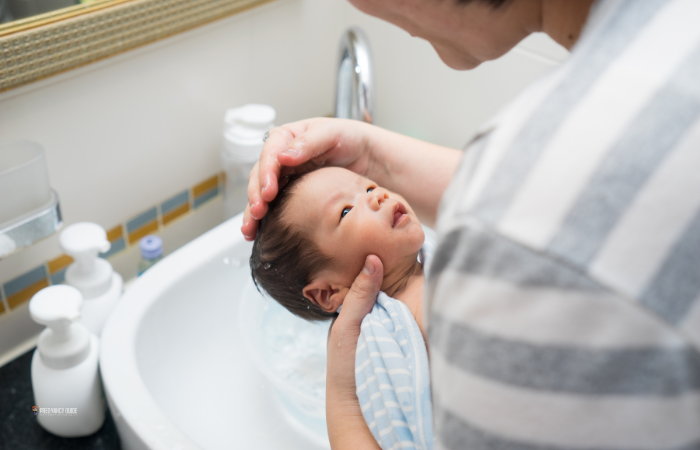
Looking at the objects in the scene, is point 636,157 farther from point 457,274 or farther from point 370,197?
point 370,197

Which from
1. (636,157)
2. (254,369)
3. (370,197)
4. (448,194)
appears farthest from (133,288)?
(636,157)

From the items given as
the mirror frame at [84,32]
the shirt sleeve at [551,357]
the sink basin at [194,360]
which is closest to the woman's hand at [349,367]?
the sink basin at [194,360]

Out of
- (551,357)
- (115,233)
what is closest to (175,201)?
(115,233)

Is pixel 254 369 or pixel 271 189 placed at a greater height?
pixel 271 189

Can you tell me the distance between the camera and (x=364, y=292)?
0.79 m

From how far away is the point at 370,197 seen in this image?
33.3 inches

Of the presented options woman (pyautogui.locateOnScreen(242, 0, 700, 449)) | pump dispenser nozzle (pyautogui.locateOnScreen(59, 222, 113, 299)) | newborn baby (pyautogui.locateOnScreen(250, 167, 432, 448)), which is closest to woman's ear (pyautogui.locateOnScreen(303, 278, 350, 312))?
newborn baby (pyautogui.locateOnScreen(250, 167, 432, 448))

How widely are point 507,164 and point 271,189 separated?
50 cm

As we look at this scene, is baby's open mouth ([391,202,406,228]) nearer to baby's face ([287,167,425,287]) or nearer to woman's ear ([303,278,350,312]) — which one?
baby's face ([287,167,425,287])

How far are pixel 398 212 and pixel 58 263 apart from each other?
0.68 meters

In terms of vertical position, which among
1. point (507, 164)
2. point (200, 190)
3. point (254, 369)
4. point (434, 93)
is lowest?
point (254, 369)

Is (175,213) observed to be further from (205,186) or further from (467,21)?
(467,21)

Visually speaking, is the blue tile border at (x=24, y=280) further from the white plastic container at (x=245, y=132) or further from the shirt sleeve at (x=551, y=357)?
the shirt sleeve at (x=551, y=357)

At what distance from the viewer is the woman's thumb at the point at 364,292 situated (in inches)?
30.9
